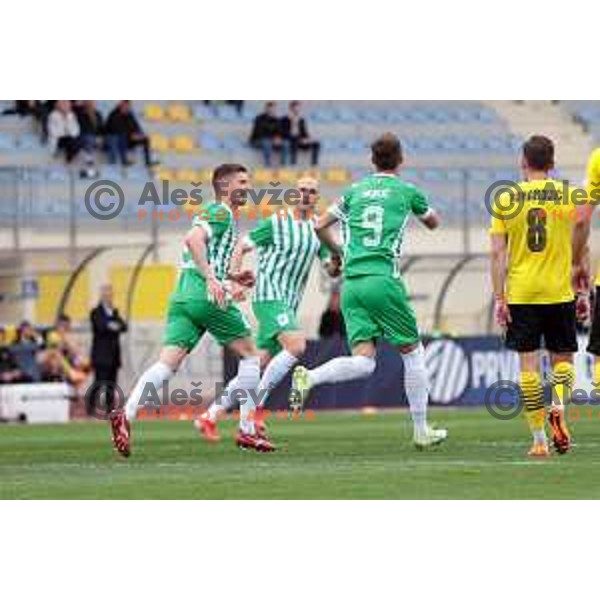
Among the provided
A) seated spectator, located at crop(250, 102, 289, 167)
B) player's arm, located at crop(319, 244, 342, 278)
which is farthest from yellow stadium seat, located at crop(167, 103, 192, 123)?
player's arm, located at crop(319, 244, 342, 278)

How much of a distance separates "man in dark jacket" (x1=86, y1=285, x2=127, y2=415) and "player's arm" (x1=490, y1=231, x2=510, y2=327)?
44.2ft

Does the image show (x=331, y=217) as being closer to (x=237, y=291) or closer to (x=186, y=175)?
(x=237, y=291)

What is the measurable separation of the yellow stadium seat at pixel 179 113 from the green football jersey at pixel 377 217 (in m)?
21.5

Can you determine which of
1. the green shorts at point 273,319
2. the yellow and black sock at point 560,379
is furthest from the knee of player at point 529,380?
the green shorts at point 273,319

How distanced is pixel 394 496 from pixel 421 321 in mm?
17140

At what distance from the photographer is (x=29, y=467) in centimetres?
Result: 1380

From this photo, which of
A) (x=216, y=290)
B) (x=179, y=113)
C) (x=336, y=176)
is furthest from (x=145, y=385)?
(x=179, y=113)

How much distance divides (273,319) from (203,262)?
2224 mm

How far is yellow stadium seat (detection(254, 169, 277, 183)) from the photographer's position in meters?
34.0

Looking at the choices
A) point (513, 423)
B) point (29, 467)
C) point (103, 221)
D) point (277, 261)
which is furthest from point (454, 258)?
point (29, 467)

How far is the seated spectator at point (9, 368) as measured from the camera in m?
26.6

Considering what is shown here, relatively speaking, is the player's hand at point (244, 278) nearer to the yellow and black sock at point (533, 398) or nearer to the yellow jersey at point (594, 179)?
the yellow and black sock at point (533, 398)

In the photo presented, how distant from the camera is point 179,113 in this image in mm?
35844

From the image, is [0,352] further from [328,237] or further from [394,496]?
[394,496]
